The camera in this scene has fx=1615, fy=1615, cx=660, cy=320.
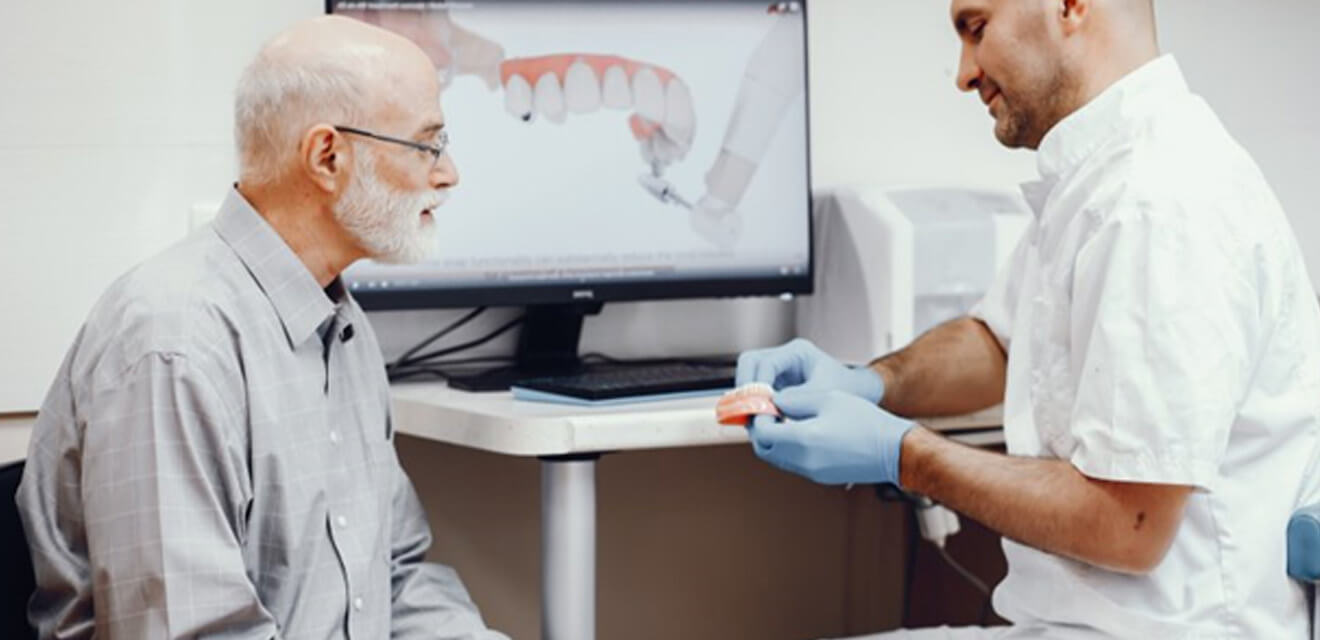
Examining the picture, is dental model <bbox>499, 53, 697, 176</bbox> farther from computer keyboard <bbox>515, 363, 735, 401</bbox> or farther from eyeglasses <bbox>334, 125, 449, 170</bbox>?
eyeglasses <bbox>334, 125, 449, 170</bbox>

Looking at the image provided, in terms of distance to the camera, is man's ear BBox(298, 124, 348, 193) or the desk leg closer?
man's ear BBox(298, 124, 348, 193)

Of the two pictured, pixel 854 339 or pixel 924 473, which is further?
pixel 854 339

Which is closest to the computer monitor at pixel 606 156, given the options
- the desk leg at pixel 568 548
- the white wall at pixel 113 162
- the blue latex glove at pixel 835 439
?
the white wall at pixel 113 162

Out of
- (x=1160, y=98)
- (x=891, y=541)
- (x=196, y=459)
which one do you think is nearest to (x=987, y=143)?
(x=891, y=541)

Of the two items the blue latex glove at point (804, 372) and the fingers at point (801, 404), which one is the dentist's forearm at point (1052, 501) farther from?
the blue latex glove at point (804, 372)

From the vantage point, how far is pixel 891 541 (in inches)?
108

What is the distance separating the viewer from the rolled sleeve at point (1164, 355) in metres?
1.47

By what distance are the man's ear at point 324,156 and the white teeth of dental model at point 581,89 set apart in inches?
27.3

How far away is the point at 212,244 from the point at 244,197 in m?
0.08

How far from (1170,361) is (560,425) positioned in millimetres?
672

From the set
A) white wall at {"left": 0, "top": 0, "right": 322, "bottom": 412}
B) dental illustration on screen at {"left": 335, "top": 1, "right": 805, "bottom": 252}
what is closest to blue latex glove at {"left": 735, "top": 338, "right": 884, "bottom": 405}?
dental illustration on screen at {"left": 335, "top": 1, "right": 805, "bottom": 252}

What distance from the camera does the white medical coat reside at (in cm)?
148

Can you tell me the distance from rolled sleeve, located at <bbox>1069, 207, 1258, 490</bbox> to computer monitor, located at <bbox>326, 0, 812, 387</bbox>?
891 mm

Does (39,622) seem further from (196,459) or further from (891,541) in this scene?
(891,541)
